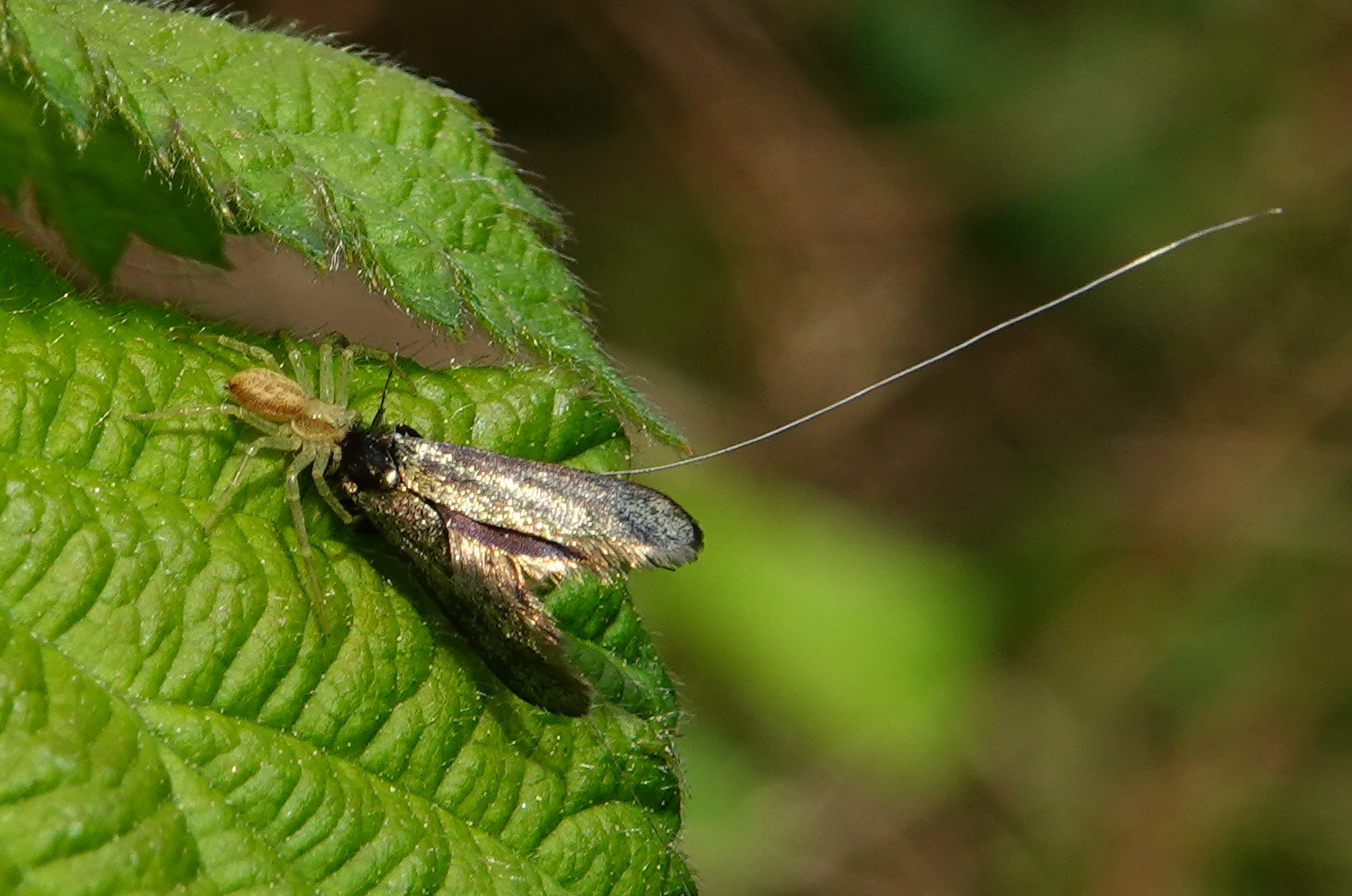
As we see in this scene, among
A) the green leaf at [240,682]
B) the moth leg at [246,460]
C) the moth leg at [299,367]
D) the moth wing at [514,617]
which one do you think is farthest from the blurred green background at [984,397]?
the moth leg at [246,460]

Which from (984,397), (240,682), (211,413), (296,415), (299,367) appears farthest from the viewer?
(984,397)

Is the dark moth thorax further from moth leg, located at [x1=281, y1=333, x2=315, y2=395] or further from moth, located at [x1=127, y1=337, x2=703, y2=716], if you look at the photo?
moth leg, located at [x1=281, y1=333, x2=315, y2=395]

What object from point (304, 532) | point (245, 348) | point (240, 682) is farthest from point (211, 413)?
point (240, 682)

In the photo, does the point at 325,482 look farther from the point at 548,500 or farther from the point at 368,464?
the point at 548,500

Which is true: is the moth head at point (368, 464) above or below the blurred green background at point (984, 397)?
below

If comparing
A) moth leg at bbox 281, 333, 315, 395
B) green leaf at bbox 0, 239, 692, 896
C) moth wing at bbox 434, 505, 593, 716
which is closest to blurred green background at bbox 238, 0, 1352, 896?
moth leg at bbox 281, 333, 315, 395

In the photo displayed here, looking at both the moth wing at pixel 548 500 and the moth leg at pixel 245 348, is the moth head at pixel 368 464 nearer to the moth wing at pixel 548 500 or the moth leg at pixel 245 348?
the moth wing at pixel 548 500
